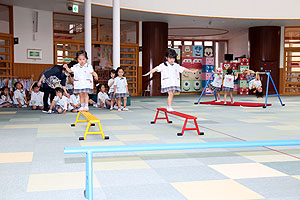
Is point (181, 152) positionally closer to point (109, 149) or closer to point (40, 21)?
point (109, 149)

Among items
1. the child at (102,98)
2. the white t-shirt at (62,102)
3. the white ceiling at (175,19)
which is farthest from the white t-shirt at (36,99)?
the white ceiling at (175,19)

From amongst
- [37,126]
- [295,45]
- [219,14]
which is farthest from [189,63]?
[37,126]

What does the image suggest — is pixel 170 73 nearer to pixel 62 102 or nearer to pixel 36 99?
pixel 62 102

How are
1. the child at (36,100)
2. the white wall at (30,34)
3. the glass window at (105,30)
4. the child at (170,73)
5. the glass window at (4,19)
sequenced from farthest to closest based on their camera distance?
the glass window at (105,30)
the white wall at (30,34)
the glass window at (4,19)
the child at (36,100)
the child at (170,73)

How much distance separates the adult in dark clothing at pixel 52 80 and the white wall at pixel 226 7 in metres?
5.81

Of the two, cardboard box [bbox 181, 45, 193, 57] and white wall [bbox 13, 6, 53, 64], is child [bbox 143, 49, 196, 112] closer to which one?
white wall [bbox 13, 6, 53, 64]

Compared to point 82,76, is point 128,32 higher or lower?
higher

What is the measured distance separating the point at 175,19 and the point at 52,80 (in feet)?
30.1

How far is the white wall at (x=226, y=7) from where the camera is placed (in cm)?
1512

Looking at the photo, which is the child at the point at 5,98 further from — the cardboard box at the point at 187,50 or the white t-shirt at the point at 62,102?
the cardboard box at the point at 187,50

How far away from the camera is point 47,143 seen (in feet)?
17.6

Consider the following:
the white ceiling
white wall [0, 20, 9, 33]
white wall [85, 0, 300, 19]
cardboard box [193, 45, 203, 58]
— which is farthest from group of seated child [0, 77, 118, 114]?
cardboard box [193, 45, 203, 58]

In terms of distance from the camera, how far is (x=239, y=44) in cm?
2161

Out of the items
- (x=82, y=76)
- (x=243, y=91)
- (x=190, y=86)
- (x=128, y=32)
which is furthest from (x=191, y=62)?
(x=82, y=76)
